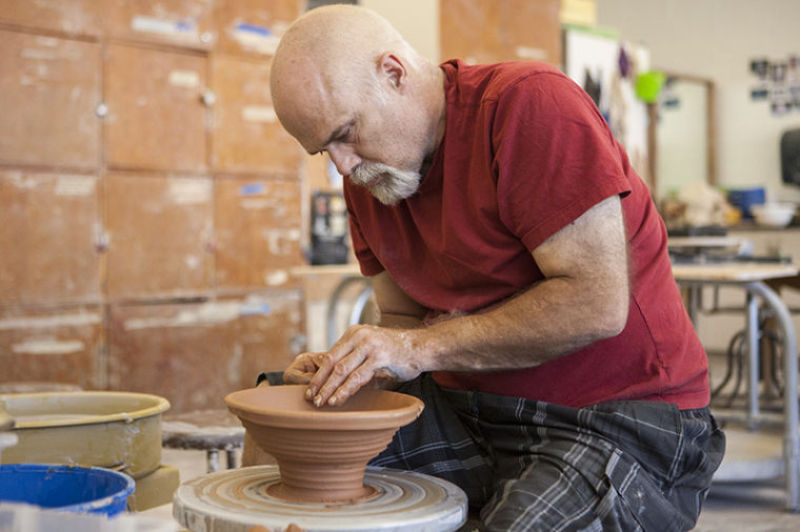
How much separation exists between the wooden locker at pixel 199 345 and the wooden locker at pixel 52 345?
0.10 m

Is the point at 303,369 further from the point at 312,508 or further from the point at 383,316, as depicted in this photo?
the point at 312,508

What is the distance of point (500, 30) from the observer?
18.9 feet

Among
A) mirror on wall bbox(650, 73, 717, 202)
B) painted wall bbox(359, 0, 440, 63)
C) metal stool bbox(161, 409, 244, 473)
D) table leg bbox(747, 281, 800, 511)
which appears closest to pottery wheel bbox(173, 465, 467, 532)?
metal stool bbox(161, 409, 244, 473)

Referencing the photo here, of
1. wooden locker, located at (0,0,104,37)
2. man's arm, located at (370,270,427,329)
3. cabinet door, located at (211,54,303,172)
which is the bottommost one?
man's arm, located at (370,270,427,329)

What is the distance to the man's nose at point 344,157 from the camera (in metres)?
1.64

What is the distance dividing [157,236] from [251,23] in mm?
1241

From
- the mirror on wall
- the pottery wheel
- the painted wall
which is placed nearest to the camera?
the pottery wheel

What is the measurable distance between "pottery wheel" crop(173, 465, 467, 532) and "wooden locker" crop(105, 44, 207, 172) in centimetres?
310

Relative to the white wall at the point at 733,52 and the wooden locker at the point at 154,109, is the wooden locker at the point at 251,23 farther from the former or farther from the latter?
the white wall at the point at 733,52

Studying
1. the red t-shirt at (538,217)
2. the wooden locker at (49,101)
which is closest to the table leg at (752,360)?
the red t-shirt at (538,217)

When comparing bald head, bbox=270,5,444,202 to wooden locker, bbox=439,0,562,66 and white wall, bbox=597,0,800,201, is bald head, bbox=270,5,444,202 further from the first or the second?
white wall, bbox=597,0,800,201

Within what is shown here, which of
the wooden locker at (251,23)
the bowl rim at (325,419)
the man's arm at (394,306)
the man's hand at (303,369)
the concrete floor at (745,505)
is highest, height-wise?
the wooden locker at (251,23)

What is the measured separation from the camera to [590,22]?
6.54 metres

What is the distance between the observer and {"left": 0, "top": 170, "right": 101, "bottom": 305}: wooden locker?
12.8 feet
